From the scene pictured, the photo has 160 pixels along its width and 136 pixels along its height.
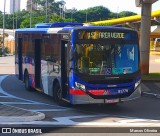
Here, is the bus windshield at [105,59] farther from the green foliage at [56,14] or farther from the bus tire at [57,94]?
the green foliage at [56,14]

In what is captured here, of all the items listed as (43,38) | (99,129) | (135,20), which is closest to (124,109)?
(43,38)

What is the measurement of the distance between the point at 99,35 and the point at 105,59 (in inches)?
30.5

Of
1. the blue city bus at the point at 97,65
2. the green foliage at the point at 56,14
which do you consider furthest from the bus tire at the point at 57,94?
the green foliage at the point at 56,14

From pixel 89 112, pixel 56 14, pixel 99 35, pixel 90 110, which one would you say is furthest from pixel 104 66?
pixel 56 14

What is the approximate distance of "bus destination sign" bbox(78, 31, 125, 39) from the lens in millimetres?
14125

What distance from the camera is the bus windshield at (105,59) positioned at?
549 inches

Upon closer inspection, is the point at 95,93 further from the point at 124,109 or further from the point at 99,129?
the point at 99,129

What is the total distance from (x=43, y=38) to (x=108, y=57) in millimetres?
4163

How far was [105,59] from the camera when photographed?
14.2 m

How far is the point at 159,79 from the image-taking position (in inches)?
917

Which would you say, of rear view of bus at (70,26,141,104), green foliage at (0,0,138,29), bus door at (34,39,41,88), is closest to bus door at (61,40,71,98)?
rear view of bus at (70,26,141,104)

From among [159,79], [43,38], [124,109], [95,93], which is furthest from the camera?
[159,79]

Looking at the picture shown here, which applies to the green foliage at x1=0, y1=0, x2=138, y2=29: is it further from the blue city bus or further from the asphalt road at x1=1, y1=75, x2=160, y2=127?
the blue city bus

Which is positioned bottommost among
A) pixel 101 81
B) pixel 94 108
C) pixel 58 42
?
pixel 94 108
